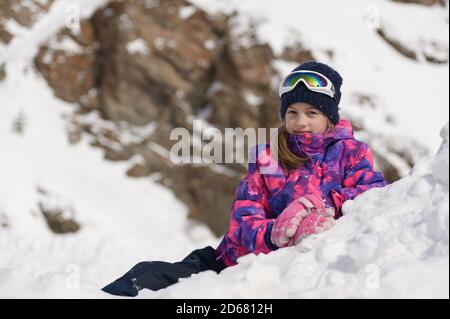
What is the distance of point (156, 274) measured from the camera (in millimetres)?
3256

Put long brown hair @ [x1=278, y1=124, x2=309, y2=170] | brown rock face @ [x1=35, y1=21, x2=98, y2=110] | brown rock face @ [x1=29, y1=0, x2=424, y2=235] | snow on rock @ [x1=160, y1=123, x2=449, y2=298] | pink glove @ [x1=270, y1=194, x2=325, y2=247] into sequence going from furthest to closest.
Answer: brown rock face @ [x1=35, y1=21, x2=98, y2=110] → brown rock face @ [x1=29, y1=0, x2=424, y2=235] → long brown hair @ [x1=278, y1=124, x2=309, y2=170] → pink glove @ [x1=270, y1=194, x2=325, y2=247] → snow on rock @ [x1=160, y1=123, x2=449, y2=298]

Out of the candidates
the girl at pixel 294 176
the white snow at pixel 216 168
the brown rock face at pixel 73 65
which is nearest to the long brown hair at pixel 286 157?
Result: the girl at pixel 294 176

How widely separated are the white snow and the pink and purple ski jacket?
0.42 m

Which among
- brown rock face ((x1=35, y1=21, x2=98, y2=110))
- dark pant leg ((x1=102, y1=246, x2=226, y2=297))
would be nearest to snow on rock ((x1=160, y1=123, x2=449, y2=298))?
dark pant leg ((x1=102, y1=246, x2=226, y2=297))

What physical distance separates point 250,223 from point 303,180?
41 centimetres

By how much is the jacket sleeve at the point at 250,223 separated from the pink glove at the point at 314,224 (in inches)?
9.5

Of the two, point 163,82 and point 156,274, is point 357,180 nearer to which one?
point 156,274

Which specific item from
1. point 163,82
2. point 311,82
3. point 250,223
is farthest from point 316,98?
point 163,82

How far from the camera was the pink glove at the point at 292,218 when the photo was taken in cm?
289

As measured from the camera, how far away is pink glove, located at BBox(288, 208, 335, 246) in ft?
9.14

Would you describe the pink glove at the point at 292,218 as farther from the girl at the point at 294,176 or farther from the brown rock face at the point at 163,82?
the brown rock face at the point at 163,82

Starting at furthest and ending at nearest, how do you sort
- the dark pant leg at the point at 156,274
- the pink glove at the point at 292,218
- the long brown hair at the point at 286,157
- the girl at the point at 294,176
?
the long brown hair at the point at 286,157
the girl at the point at 294,176
the dark pant leg at the point at 156,274
the pink glove at the point at 292,218

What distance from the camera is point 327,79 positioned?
366 cm

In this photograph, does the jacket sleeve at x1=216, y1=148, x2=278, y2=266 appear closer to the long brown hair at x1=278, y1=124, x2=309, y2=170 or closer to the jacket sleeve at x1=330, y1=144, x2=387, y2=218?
the long brown hair at x1=278, y1=124, x2=309, y2=170
